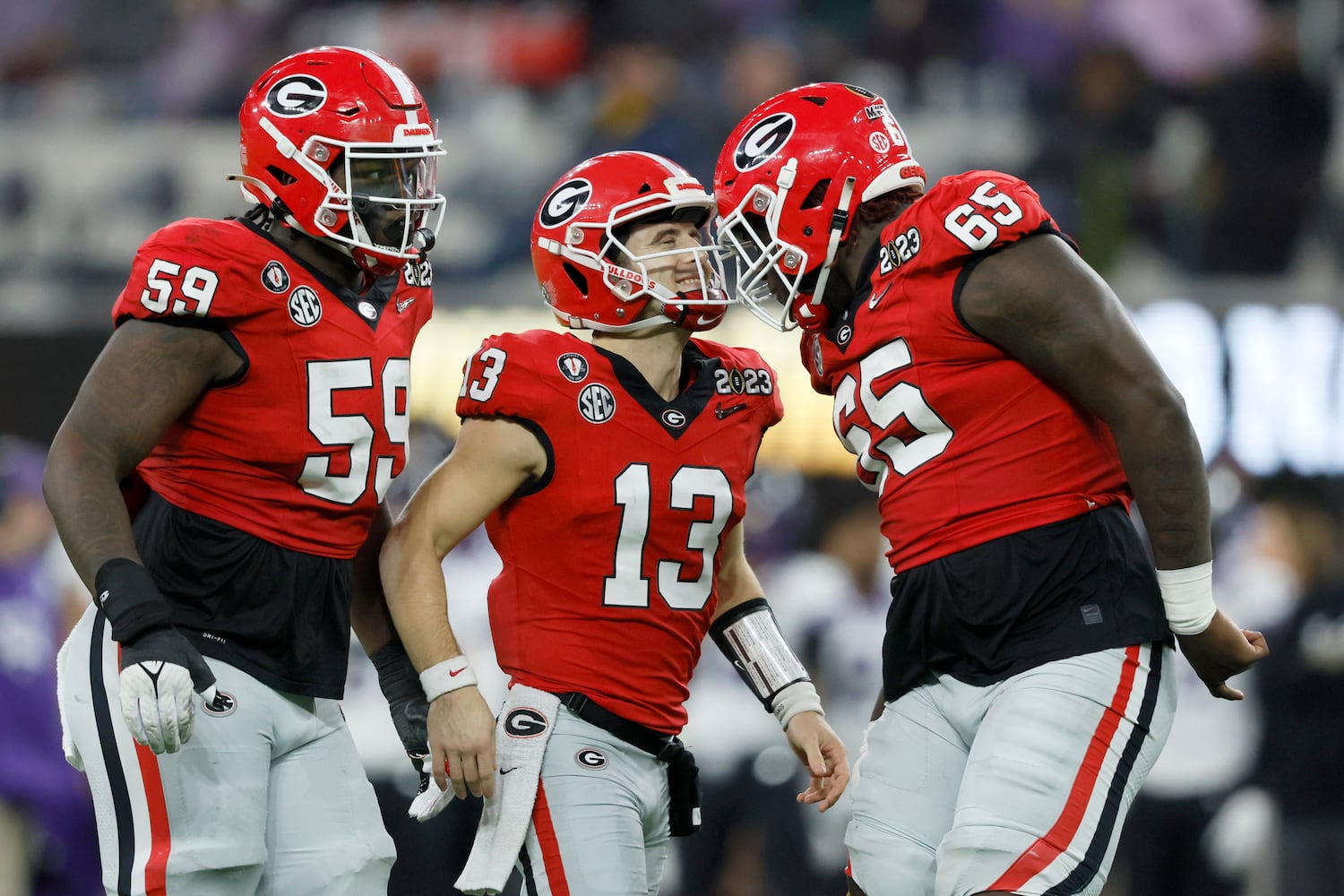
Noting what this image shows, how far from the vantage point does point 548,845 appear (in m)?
3.33

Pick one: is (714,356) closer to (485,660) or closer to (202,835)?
(202,835)

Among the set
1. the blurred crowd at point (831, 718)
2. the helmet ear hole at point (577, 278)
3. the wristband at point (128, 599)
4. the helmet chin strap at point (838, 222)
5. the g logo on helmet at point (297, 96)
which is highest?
the g logo on helmet at point (297, 96)

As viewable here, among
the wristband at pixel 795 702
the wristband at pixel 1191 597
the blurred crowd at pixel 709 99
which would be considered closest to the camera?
the wristband at pixel 1191 597

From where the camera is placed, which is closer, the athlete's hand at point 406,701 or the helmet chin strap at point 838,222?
the helmet chin strap at point 838,222

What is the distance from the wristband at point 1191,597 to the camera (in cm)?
311

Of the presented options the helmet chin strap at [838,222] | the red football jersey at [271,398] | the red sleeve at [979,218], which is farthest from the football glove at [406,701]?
the red sleeve at [979,218]

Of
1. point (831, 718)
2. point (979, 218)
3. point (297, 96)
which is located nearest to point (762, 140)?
point (979, 218)

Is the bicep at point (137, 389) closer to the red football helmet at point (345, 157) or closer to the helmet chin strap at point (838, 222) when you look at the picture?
the red football helmet at point (345, 157)

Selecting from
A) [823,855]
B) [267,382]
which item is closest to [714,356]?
[267,382]

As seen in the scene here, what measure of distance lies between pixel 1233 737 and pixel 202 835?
539 cm

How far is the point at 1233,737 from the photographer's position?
→ 24.5 ft

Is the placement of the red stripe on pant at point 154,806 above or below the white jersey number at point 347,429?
below

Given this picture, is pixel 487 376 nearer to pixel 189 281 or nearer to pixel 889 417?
pixel 189 281

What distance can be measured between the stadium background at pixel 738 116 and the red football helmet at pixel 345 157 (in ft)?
13.7
